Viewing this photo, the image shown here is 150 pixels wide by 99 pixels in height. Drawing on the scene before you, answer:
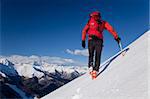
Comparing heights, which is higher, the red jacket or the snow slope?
the red jacket

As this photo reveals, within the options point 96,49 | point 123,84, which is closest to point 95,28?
point 96,49

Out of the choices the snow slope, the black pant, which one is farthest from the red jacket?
the snow slope

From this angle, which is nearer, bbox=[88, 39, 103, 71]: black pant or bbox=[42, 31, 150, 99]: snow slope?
bbox=[42, 31, 150, 99]: snow slope

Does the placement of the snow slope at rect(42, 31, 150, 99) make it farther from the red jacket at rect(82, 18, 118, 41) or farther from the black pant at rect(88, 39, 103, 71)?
the red jacket at rect(82, 18, 118, 41)

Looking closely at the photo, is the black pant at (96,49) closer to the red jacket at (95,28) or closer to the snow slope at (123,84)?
the red jacket at (95,28)

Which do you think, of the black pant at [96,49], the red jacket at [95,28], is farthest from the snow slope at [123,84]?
the red jacket at [95,28]

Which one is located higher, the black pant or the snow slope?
the black pant

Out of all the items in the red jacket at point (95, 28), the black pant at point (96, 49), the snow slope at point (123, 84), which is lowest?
the snow slope at point (123, 84)

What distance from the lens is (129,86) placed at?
9164 mm

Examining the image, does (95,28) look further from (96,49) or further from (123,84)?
(123,84)

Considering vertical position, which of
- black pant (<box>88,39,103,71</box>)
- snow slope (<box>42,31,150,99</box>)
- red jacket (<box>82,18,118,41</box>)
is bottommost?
snow slope (<box>42,31,150,99</box>)

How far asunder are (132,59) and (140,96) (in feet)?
14.1

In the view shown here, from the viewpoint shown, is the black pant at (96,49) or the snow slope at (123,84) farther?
the black pant at (96,49)

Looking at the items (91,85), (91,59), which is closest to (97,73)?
(91,59)
